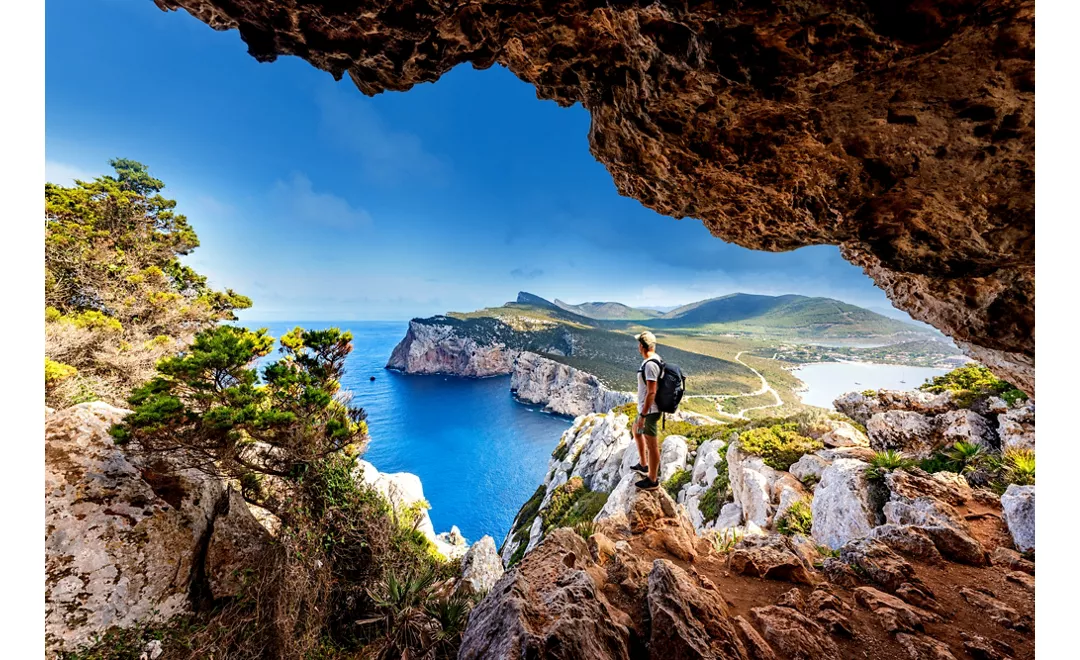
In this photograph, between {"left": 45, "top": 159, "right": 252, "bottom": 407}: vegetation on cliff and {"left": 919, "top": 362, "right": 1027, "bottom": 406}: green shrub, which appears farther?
{"left": 45, "top": 159, "right": 252, "bottom": 407}: vegetation on cliff

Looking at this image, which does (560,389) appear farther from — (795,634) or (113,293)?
(795,634)

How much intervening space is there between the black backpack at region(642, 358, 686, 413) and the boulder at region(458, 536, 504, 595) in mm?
7430

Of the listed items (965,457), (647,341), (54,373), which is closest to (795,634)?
(647,341)

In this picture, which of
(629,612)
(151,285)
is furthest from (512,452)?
(629,612)

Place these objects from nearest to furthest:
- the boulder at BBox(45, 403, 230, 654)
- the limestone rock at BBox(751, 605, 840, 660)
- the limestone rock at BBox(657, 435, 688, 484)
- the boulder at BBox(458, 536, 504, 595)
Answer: the limestone rock at BBox(751, 605, 840, 660)
the boulder at BBox(45, 403, 230, 654)
the boulder at BBox(458, 536, 504, 595)
the limestone rock at BBox(657, 435, 688, 484)

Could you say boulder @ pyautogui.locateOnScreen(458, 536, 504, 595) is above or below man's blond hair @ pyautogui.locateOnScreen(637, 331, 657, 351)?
below

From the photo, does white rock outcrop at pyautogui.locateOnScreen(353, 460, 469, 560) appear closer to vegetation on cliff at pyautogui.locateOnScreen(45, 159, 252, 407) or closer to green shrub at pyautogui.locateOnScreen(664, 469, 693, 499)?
vegetation on cliff at pyautogui.locateOnScreen(45, 159, 252, 407)

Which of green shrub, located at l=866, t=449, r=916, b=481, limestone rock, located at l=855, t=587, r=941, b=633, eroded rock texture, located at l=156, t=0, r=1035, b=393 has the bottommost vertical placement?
green shrub, located at l=866, t=449, r=916, b=481

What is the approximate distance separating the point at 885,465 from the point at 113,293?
29.5 m

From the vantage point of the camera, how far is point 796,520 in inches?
411

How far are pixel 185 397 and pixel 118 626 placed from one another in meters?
5.04

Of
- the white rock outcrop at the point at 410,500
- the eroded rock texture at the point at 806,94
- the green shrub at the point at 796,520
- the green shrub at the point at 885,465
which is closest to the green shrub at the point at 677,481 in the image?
the green shrub at the point at 796,520

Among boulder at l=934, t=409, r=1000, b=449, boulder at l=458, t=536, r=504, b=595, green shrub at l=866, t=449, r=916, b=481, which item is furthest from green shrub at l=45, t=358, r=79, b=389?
boulder at l=934, t=409, r=1000, b=449

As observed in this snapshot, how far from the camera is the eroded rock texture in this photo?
2.96m
